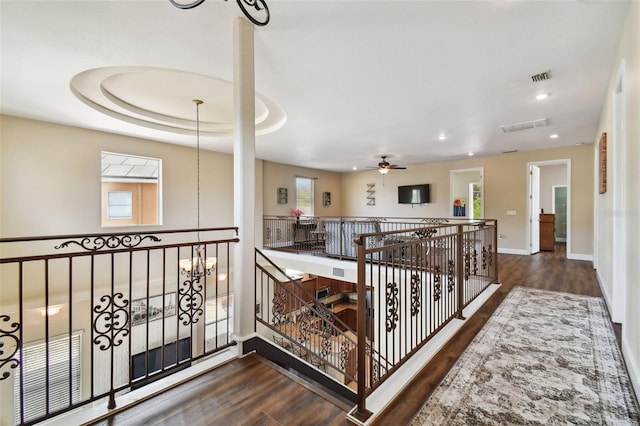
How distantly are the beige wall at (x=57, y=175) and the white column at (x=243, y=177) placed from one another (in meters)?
4.45

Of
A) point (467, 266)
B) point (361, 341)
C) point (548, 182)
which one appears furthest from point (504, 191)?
point (361, 341)

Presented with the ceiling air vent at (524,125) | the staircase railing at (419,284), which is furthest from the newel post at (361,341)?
the ceiling air vent at (524,125)

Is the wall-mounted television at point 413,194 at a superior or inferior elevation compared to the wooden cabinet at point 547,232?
superior

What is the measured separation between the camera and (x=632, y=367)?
6.52ft

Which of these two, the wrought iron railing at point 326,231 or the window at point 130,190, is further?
the wrought iron railing at point 326,231

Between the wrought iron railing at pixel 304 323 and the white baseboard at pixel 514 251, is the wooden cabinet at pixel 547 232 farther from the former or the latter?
the wrought iron railing at pixel 304 323

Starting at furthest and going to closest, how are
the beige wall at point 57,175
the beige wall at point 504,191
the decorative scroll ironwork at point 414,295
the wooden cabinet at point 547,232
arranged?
the wooden cabinet at point 547,232 < the beige wall at point 504,191 < the beige wall at point 57,175 < the decorative scroll ironwork at point 414,295

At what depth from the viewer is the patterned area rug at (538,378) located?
1.71 meters

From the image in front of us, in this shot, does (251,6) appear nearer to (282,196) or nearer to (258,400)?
(258,400)

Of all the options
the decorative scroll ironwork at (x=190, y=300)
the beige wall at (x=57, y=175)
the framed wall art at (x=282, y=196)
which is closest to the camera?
the decorative scroll ironwork at (x=190, y=300)

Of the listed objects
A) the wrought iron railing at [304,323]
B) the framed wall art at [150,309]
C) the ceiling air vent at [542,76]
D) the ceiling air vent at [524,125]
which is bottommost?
the framed wall art at [150,309]

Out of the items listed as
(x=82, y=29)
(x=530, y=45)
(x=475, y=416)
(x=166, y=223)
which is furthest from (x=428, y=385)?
(x=166, y=223)

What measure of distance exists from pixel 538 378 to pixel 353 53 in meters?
3.25

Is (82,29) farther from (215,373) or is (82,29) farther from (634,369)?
(634,369)
